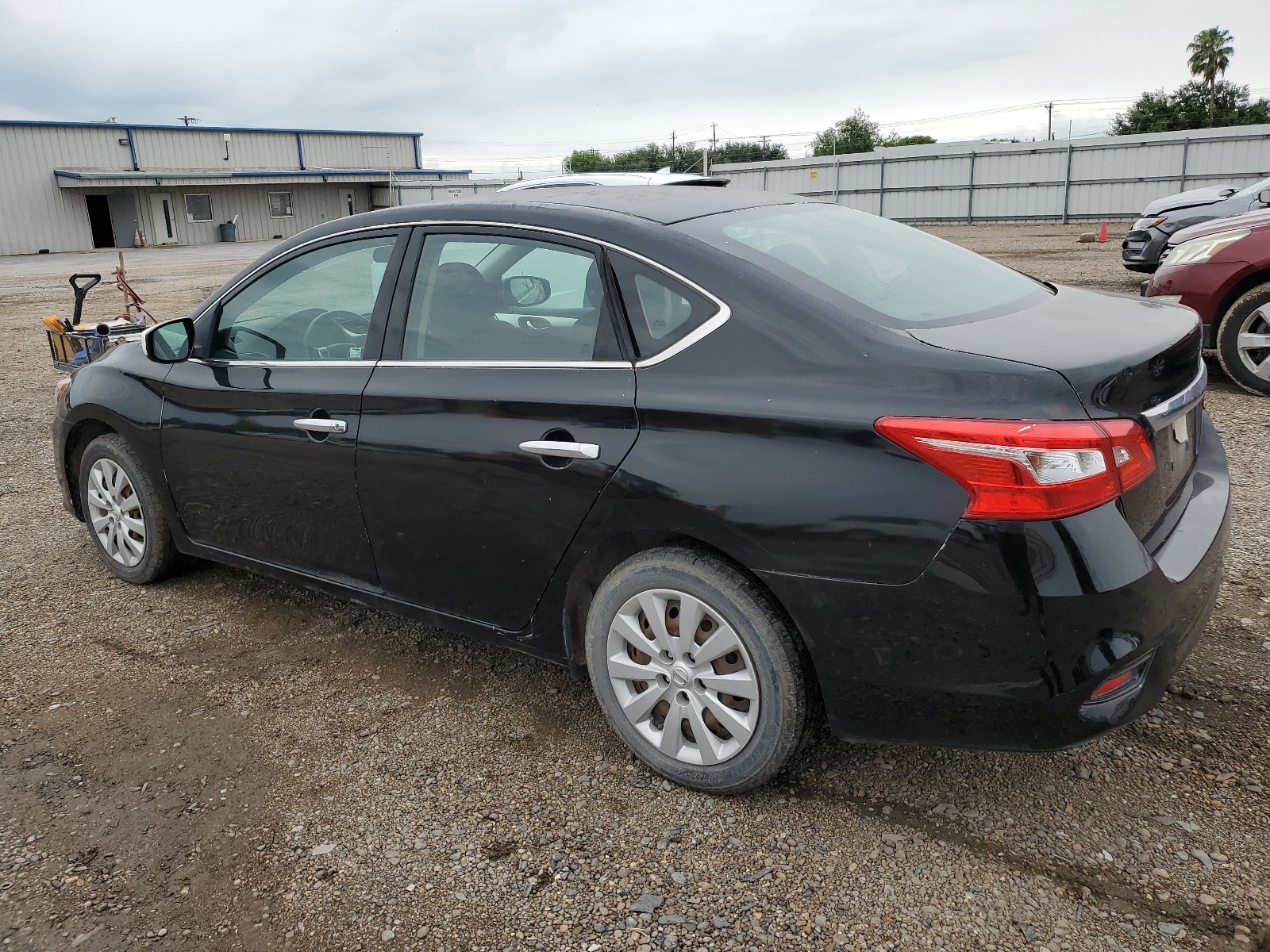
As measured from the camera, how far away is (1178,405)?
8.35 ft

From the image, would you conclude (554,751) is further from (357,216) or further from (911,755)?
(357,216)

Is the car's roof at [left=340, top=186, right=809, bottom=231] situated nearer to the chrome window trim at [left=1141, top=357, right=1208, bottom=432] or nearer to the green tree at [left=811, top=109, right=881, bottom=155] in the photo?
the chrome window trim at [left=1141, top=357, right=1208, bottom=432]

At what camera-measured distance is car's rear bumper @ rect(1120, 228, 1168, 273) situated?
40.4 ft

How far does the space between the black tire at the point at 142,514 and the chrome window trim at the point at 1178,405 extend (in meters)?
3.74

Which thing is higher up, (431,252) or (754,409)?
(431,252)

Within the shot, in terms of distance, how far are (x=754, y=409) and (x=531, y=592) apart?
95 centimetres

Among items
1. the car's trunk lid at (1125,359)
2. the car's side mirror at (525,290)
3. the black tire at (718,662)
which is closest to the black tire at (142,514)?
the car's side mirror at (525,290)

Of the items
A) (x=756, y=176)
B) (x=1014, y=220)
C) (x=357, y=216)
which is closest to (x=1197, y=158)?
(x=1014, y=220)

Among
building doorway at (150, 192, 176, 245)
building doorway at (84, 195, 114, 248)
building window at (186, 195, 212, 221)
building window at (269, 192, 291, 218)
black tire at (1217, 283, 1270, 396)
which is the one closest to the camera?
black tire at (1217, 283, 1270, 396)

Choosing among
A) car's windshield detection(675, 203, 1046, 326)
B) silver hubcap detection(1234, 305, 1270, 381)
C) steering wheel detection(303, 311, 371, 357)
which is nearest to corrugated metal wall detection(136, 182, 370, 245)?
silver hubcap detection(1234, 305, 1270, 381)

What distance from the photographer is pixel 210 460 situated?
3850 mm

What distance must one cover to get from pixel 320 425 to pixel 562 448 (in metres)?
1.08

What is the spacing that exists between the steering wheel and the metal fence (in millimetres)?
26655

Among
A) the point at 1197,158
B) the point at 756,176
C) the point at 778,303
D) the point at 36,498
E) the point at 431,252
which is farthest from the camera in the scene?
the point at 756,176
